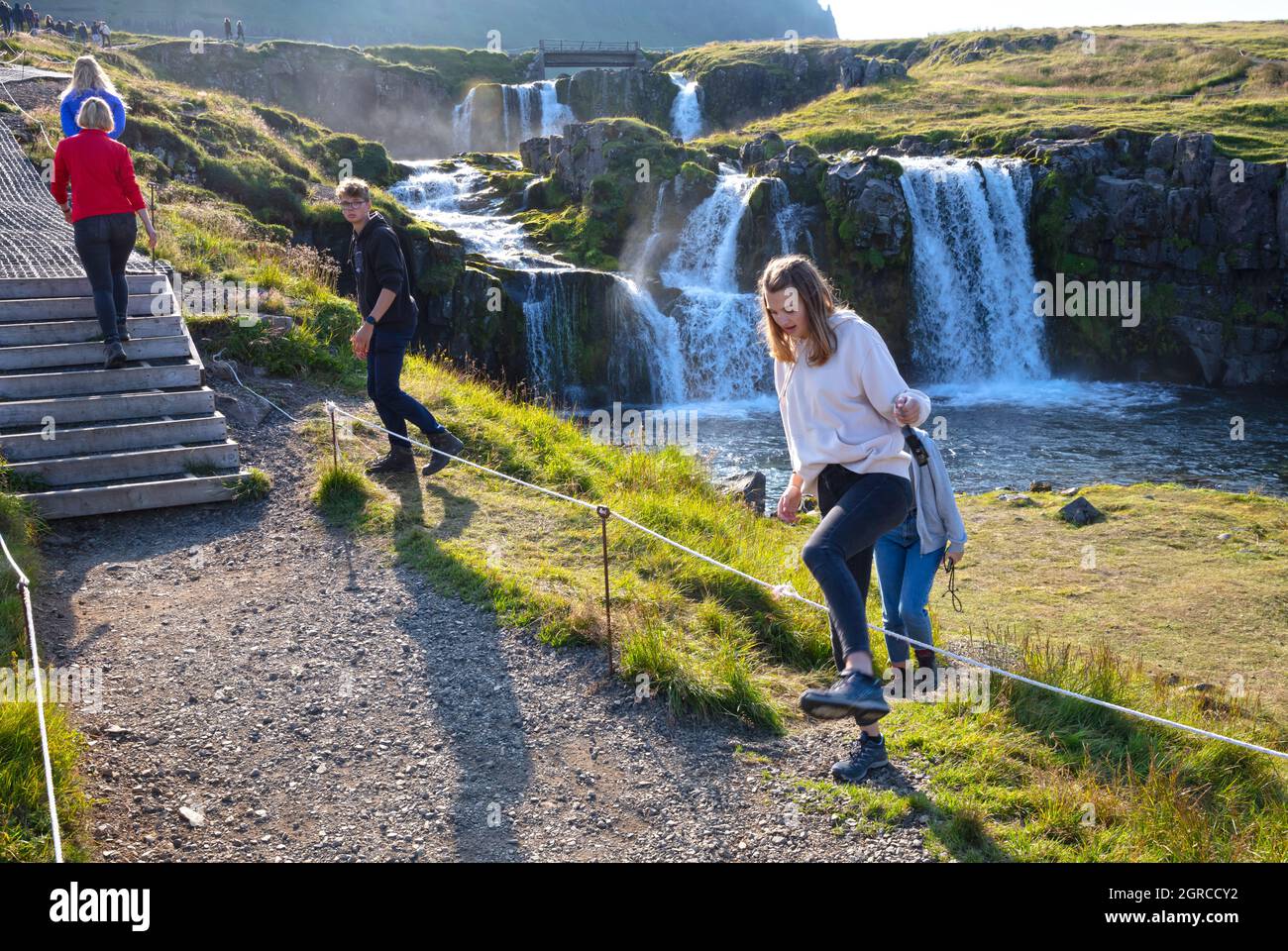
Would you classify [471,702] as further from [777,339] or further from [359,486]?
[359,486]

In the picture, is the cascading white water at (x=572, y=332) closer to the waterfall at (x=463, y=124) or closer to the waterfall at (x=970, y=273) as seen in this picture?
the waterfall at (x=970, y=273)

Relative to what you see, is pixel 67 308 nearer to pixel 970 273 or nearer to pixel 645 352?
pixel 645 352

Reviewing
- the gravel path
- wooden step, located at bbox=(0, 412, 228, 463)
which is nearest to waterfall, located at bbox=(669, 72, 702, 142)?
wooden step, located at bbox=(0, 412, 228, 463)

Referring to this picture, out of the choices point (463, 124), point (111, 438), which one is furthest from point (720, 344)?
point (463, 124)

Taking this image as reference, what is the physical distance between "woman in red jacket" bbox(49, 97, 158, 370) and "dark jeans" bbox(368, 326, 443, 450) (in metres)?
2.24

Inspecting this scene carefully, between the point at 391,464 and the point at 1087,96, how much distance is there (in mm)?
42254

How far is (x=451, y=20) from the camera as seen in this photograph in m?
142

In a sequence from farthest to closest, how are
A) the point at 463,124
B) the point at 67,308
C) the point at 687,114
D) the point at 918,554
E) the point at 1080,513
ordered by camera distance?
the point at 687,114
the point at 463,124
the point at 1080,513
the point at 67,308
the point at 918,554

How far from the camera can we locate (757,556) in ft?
25.3

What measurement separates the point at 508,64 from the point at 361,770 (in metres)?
59.4

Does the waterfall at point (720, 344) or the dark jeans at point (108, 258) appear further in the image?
the waterfall at point (720, 344)

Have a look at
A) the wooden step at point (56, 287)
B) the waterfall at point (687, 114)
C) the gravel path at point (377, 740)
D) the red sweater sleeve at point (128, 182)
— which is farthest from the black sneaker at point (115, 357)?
the waterfall at point (687, 114)

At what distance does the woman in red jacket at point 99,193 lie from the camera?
732 cm
